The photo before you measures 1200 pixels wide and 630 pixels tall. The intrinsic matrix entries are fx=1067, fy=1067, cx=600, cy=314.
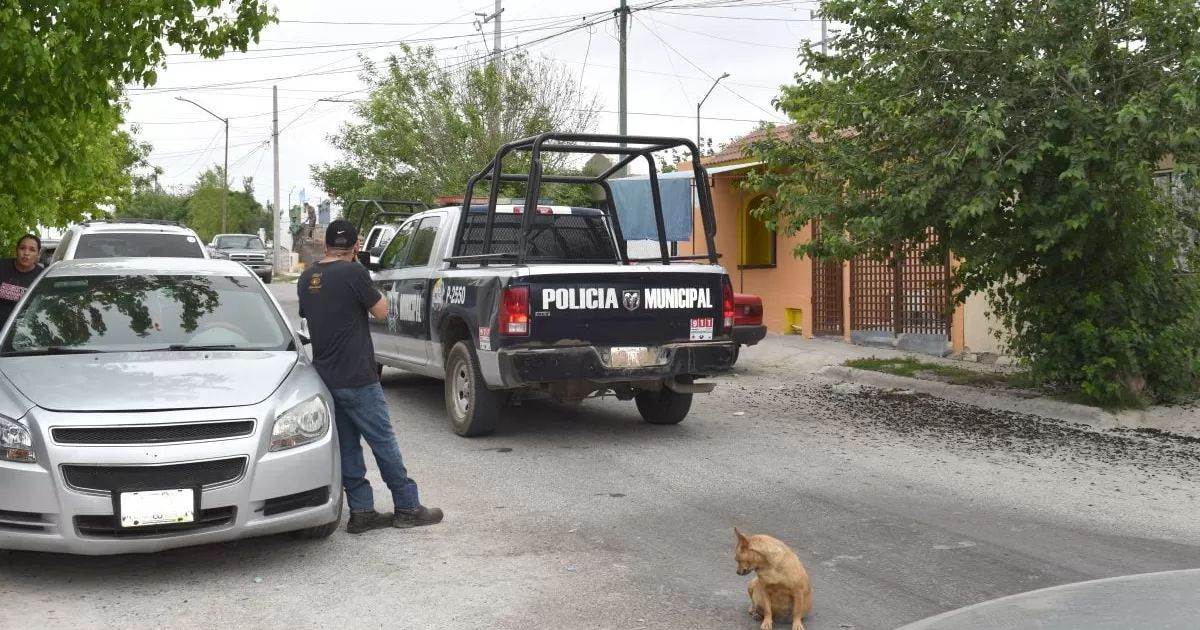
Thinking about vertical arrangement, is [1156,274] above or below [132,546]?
above

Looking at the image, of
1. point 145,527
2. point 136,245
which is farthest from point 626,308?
point 136,245

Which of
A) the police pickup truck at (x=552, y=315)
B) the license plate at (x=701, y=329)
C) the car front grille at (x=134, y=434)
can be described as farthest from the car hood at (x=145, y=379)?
the license plate at (x=701, y=329)

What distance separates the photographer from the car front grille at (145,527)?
189 inches

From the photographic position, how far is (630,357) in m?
8.35

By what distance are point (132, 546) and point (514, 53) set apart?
23.8 metres

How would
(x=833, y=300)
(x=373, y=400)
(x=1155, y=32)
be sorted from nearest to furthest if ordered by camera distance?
(x=373, y=400) → (x=1155, y=32) → (x=833, y=300)

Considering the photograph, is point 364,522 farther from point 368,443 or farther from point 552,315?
point 552,315

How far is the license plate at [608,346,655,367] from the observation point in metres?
8.29

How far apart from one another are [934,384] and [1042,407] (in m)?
1.67

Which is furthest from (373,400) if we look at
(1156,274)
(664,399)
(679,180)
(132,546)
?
(679,180)

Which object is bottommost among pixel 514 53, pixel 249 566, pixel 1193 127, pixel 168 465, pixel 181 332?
pixel 249 566

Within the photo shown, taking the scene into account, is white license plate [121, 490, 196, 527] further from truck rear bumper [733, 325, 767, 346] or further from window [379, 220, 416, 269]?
truck rear bumper [733, 325, 767, 346]

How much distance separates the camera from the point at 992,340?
1407 centimetres

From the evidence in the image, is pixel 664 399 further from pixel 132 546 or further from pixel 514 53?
pixel 514 53
